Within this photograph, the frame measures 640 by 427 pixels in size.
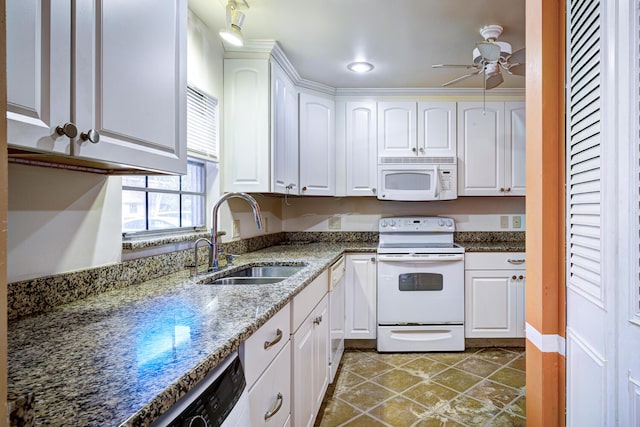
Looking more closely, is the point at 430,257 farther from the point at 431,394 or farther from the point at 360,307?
the point at 431,394

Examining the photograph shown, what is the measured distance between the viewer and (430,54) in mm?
2533

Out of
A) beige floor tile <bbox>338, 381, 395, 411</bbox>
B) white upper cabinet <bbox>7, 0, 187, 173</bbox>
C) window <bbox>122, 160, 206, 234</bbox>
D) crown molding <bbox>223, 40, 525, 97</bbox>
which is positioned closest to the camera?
white upper cabinet <bbox>7, 0, 187, 173</bbox>

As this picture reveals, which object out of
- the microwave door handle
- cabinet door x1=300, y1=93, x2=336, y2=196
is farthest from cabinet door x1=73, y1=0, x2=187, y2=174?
the microwave door handle

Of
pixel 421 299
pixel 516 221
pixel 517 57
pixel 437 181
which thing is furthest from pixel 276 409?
pixel 516 221

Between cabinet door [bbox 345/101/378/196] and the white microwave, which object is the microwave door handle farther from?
cabinet door [bbox 345/101/378/196]

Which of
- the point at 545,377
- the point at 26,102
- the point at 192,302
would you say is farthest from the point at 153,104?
the point at 545,377

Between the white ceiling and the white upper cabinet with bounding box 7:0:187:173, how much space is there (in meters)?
0.92

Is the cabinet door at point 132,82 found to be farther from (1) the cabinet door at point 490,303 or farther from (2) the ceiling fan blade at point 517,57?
(1) the cabinet door at point 490,303

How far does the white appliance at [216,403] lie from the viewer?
2.13 ft

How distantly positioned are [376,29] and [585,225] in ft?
5.52

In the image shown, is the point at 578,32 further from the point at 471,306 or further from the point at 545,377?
the point at 471,306

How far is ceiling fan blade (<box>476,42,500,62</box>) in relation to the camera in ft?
6.41

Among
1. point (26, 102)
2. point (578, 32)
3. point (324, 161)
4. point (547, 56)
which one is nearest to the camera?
point (26, 102)

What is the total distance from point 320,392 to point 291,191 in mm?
1467
